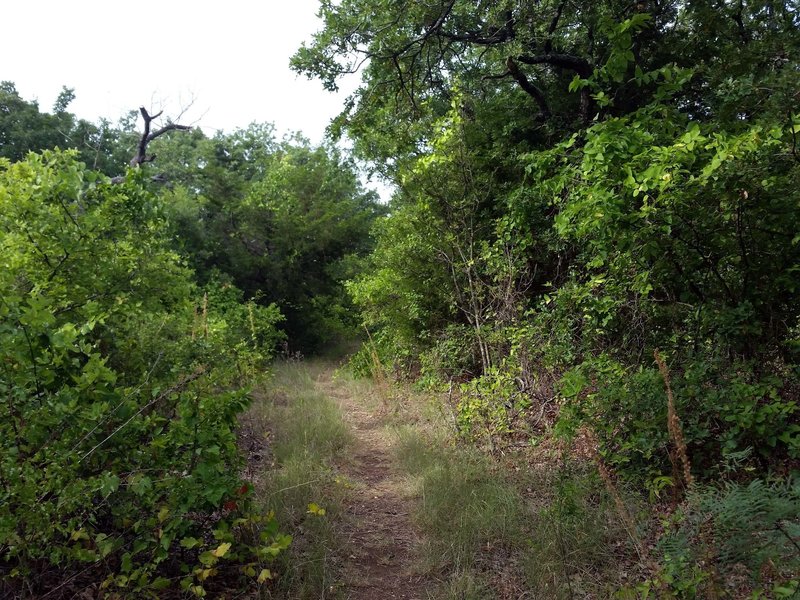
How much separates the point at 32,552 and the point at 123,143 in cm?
2740

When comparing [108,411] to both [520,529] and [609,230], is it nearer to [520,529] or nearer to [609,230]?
[520,529]

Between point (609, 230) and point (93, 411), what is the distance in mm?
3575

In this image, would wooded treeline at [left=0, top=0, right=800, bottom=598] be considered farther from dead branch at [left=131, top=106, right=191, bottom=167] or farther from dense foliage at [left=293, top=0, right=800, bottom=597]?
dead branch at [left=131, top=106, right=191, bottom=167]

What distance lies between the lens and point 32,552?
7.46 feet

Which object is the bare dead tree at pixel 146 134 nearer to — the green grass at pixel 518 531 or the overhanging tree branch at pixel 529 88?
the overhanging tree branch at pixel 529 88

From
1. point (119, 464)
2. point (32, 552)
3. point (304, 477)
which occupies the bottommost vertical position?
point (304, 477)

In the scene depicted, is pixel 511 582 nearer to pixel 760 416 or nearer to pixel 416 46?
pixel 760 416

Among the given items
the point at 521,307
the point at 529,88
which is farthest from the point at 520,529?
the point at 529,88

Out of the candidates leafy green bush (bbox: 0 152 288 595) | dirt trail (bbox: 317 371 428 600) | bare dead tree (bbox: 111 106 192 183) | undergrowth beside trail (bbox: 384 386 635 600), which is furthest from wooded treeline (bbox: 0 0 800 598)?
bare dead tree (bbox: 111 106 192 183)

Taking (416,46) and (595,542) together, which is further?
(416,46)

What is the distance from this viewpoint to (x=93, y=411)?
246cm

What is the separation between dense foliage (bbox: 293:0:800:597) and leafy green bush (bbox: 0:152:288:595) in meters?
2.43

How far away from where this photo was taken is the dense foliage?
3377 mm

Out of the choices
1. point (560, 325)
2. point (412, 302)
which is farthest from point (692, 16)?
point (412, 302)
